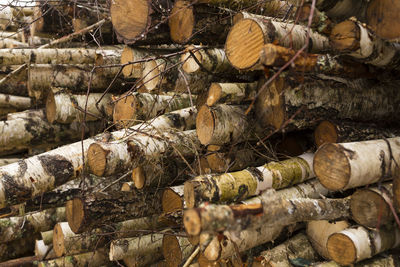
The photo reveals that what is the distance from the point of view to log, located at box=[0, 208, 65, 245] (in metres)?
4.17

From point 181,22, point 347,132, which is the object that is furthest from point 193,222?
point 181,22

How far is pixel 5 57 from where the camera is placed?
447 centimetres

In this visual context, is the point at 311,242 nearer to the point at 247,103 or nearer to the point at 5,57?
the point at 247,103

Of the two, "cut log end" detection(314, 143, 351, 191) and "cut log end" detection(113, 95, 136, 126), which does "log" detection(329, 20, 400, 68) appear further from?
"cut log end" detection(113, 95, 136, 126)

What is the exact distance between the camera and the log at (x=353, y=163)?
2.28m

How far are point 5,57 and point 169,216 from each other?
2788mm

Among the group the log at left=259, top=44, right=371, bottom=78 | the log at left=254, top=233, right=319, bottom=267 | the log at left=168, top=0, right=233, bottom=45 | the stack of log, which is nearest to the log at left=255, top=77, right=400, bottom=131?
the stack of log

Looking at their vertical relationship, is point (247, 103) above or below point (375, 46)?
below

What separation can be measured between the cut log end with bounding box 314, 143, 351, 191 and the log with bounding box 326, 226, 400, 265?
1.09 ft

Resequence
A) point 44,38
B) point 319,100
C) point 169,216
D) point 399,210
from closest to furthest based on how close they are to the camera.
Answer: point 399,210, point 319,100, point 169,216, point 44,38

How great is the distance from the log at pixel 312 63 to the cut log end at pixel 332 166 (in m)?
0.49

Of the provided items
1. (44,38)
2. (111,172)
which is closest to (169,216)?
(111,172)

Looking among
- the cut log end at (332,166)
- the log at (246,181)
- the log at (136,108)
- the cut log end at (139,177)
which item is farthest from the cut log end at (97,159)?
the cut log end at (332,166)

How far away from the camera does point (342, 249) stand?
8.07 ft
